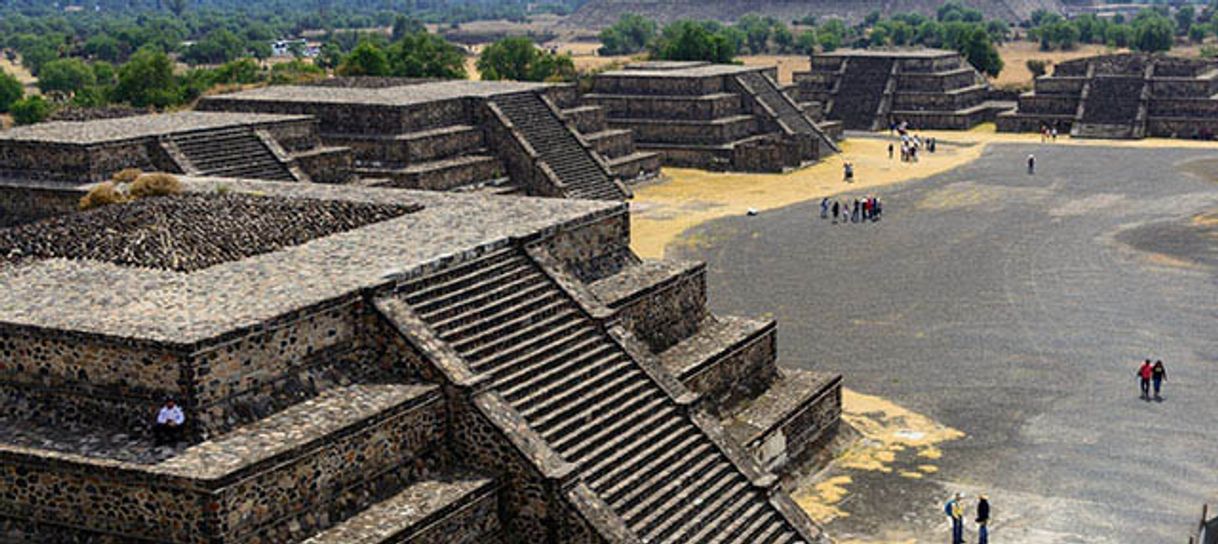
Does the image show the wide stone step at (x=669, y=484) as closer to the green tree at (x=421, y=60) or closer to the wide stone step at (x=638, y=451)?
the wide stone step at (x=638, y=451)


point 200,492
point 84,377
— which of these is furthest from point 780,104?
point 200,492

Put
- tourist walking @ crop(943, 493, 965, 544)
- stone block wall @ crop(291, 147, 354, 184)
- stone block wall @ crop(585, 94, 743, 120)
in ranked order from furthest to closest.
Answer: stone block wall @ crop(585, 94, 743, 120)
stone block wall @ crop(291, 147, 354, 184)
tourist walking @ crop(943, 493, 965, 544)

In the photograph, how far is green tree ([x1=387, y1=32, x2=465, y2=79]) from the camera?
79.3m

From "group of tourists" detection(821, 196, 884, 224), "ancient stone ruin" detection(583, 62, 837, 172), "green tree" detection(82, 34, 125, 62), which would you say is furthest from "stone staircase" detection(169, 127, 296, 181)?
"green tree" detection(82, 34, 125, 62)

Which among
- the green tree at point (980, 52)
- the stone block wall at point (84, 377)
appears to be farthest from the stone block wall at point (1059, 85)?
the stone block wall at point (84, 377)

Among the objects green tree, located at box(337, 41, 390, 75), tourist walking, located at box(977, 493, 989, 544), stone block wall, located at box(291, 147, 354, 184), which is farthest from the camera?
green tree, located at box(337, 41, 390, 75)

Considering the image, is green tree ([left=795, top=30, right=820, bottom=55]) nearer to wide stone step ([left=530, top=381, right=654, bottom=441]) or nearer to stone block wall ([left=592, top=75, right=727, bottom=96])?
stone block wall ([left=592, top=75, right=727, bottom=96])

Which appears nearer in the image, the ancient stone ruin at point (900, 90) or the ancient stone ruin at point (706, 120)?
the ancient stone ruin at point (706, 120)

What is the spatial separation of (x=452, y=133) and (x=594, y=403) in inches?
1233

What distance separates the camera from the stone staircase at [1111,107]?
82.7 meters

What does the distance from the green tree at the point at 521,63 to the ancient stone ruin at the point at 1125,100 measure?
2972 centimetres

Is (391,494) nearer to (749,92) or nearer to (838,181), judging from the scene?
(838,181)

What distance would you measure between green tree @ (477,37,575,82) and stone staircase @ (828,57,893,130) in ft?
61.1

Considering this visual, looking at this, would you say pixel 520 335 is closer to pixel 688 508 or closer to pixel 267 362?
pixel 688 508
